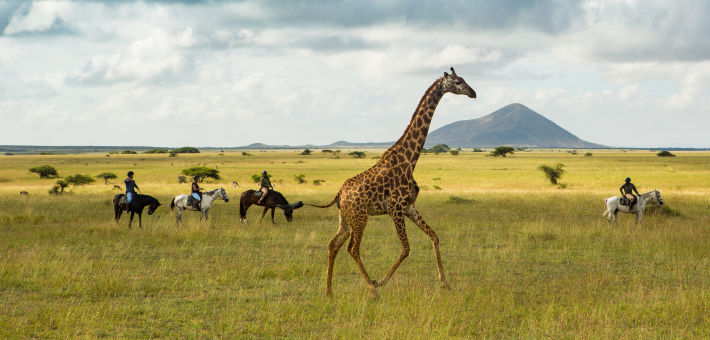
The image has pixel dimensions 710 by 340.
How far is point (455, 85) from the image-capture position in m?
8.60

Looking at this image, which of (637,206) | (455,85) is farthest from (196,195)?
(637,206)

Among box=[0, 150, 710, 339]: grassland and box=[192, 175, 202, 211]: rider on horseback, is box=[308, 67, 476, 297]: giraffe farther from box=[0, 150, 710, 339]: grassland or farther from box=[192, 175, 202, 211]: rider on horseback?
box=[192, 175, 202, 211]: rider on horseback

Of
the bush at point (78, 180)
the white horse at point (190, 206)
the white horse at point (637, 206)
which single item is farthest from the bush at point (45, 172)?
the white horse at point (637, 206)

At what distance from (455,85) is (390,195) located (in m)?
2.19

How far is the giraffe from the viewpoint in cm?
816

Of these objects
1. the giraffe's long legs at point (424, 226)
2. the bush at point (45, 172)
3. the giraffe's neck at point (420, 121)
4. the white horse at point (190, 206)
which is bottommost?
the bush at point (45, 172)

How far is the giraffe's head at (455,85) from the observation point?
851cm

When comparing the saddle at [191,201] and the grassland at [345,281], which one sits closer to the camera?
the grassland at [345,281]

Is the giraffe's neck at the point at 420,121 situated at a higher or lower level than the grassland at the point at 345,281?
higher

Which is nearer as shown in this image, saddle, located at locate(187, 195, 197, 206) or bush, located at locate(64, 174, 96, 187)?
saddle, located at locate(187, 195, 197, 206)

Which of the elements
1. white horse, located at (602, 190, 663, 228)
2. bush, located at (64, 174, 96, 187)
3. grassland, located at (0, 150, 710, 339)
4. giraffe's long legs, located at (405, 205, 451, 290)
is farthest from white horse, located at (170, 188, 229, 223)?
bush, located at (64, 174, 96, 187)

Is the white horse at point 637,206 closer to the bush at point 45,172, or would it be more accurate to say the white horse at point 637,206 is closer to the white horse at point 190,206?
the white horse at point 190,206

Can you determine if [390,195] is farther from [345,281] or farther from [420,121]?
[345,281]

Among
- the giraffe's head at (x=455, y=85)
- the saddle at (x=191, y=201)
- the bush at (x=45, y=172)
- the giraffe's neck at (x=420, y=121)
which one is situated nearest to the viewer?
the giraffe's head at (x=455, y=85)
